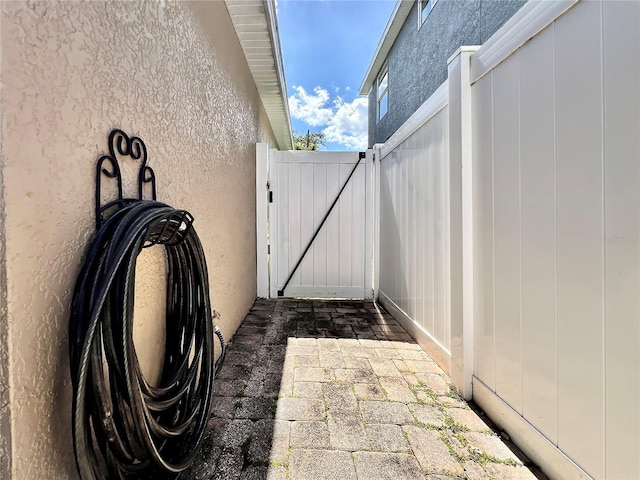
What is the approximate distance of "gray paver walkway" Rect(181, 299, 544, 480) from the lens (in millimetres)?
1240

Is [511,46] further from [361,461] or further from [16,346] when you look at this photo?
[16,346]

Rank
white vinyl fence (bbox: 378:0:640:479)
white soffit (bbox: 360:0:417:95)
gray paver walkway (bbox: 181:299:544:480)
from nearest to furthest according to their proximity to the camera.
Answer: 1. white vinyl fence (bbox: 378:0:640:479)
2. gray paver walkway (bbox: 181:299:544:480)
3. white soffit (bbox: 360:0:417:95)

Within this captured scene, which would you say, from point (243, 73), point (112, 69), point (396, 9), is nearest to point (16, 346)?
point (112, 69)

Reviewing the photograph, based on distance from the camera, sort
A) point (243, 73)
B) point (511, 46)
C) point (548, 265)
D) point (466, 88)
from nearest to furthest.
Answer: point (548, 265), point (511, 46), point (466, 88), point (243, 73)

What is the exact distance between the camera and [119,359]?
34.1 inches

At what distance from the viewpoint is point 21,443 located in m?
0.72

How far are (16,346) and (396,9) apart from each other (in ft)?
23.3

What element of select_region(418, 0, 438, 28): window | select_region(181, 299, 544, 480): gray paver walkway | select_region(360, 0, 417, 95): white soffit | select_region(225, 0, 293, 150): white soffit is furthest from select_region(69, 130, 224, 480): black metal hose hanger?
select_region(360, 0, 417, 95): white soffit

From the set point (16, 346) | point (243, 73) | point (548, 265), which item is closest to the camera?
point (16, 346)

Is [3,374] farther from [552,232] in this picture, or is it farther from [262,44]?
[262,44]

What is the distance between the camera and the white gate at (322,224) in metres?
4.19

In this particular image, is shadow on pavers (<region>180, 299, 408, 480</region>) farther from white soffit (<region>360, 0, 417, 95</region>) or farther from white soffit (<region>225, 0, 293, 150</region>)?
white soffit (<region>360, 0, 417, 95</region>)

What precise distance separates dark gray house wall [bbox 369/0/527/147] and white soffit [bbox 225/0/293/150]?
2.20m

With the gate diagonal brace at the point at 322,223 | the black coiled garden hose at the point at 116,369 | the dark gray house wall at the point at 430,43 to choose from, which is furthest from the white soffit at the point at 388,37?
the black coiled garden hose at the point at 116,369
